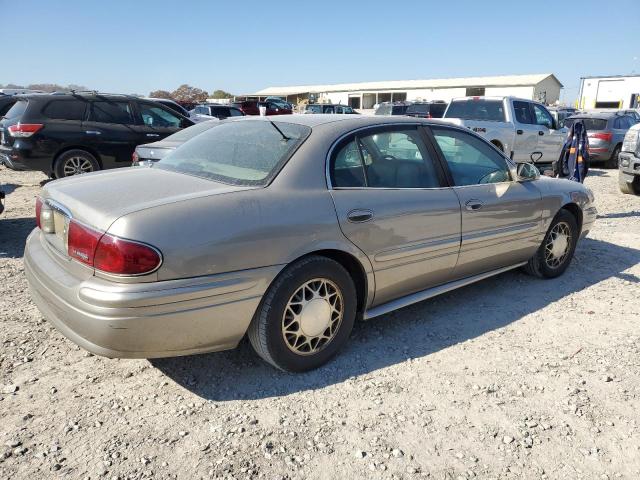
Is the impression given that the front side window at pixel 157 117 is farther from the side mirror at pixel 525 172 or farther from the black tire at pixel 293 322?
the black tire at pixel 293 322

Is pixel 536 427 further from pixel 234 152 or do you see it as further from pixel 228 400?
pixel 234 152

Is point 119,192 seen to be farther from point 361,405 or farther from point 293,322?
point 361,405

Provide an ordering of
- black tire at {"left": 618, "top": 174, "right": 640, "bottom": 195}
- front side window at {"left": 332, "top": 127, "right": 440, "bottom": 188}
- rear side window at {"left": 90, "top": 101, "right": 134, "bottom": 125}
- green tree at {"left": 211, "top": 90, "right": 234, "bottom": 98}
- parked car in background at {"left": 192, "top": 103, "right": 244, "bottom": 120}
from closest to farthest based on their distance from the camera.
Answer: front side window at {"left": 332, "top": 127, "right": 440, "bottom": 188} → rear side window at {"left": 90, "top": 101, "right": 134, "bottom": 125} → black tire at {"left": 618, "top": 174, "right": 640, "bottom": 195} → parked car in background at {"left": 192, "top": 103, "right": 244, "bottom": 120} → green tree at {"left": 211, "top": 90, "right": 234, "bottom": 98}

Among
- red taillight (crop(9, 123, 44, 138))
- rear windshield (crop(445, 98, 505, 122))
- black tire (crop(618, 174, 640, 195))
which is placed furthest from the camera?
rear windshield (crop(445, 98, 505, 122))

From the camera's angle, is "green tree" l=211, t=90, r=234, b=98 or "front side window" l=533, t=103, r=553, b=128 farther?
"green tree" l=211, t=90, r=234, b=98

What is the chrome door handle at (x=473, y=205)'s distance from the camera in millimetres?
3793

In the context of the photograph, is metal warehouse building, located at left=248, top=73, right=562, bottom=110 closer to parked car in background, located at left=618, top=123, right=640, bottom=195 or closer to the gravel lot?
parked car in background, located at left=618, top=123, right=640, bottom=195

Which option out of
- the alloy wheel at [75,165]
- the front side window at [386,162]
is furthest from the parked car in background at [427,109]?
the front side window at [386,162]

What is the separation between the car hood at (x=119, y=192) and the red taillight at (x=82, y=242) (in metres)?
0.04

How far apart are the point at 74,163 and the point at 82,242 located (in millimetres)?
7179

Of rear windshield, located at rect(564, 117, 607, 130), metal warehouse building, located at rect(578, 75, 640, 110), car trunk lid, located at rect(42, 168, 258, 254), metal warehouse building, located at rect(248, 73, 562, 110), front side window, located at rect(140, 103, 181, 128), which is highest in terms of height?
metal warehouse building, located at rect(248, 73, 562, 110)

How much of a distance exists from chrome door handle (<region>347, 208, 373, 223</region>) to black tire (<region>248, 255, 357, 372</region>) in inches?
11.5

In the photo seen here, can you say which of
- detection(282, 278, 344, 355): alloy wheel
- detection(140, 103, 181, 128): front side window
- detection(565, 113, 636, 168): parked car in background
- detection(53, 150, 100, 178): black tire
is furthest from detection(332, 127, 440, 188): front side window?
detection(565, 113, 636, 168): parked car in background

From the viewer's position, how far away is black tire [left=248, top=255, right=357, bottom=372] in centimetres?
281
